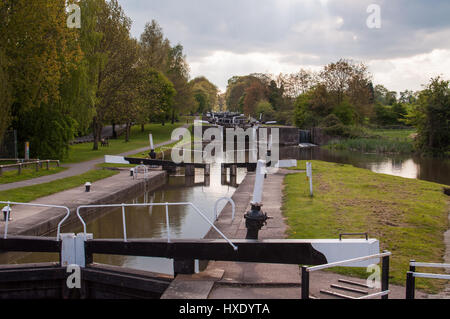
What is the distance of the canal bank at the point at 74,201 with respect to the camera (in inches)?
527

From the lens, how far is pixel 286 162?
16.8 metres

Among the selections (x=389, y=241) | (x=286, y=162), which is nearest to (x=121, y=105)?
(x=286, y=162)

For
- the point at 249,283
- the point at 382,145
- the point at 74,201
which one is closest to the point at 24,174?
the point at 74,201

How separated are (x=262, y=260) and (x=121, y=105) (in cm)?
3879

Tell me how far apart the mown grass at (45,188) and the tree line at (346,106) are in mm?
40423

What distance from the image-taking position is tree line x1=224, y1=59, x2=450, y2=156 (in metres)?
50.9

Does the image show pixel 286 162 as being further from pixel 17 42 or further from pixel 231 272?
pixel 17 42

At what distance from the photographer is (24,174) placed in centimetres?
2298

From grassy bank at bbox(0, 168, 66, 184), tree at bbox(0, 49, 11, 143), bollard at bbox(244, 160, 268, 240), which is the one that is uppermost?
tree at bbox(0, 49, 11, 143)

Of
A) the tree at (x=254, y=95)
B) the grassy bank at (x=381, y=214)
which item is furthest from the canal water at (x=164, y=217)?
the tree at (x=254, y=95)

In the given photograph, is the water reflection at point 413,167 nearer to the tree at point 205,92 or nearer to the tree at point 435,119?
the tree at point 435,119

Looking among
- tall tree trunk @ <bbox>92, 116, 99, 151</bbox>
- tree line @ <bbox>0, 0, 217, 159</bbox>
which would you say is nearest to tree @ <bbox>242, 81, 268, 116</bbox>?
tall tree trunk @ <bbox>92, 116, 99, 151</bbox>

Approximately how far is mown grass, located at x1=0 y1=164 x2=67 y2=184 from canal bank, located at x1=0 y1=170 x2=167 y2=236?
333cm

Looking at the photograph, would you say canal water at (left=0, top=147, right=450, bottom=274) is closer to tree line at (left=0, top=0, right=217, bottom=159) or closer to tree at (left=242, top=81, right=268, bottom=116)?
tree line at (left=0, top=0, right=217, bottom=159)
